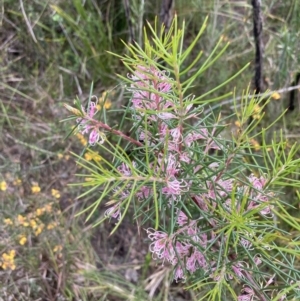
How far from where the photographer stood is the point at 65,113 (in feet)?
5.73

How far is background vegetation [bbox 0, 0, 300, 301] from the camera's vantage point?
152cm

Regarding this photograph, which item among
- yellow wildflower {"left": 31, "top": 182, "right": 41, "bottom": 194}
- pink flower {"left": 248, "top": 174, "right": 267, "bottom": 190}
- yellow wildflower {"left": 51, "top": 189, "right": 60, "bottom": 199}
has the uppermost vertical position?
pink flower {"left": 248, "top": 174, "right": 267, "bottom": 190}

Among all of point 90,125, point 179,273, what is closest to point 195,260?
point 179,273

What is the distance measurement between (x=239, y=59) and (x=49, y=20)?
2.34 ft

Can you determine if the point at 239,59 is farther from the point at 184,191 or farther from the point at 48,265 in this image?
the point at 184,191

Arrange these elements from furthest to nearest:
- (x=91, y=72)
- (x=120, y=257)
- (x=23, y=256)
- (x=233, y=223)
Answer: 1. (x=91, y=72)
2. (x=120, y=257)
3. (x=23, y=256)
4. (x=233, y=223)

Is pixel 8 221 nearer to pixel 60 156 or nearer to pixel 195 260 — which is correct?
pixel 60 156

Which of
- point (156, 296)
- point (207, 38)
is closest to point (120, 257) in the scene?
point (156, 296)

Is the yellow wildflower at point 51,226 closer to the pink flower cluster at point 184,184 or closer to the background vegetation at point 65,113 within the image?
the background vegetation at point 65,113

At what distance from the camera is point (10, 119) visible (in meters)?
1.74

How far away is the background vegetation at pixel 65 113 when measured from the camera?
4.99 ft

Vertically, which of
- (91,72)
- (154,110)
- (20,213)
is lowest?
(20,213)

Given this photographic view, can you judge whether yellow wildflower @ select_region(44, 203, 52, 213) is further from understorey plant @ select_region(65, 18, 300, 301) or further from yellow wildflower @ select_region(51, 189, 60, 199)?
understorey plant @ select_region(65, 18, 300, 301)

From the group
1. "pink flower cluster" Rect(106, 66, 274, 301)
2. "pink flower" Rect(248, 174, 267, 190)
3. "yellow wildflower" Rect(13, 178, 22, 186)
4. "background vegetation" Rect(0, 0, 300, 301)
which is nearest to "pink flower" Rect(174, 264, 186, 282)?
"pink flower cluster" Rect(106, 66, 274, 301)
